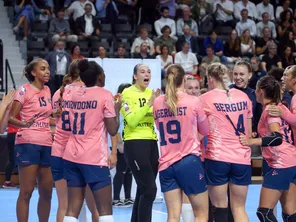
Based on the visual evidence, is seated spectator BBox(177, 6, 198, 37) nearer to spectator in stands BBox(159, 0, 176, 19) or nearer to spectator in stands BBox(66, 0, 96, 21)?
spectator in stands BBox(159, 0, 176, 19)

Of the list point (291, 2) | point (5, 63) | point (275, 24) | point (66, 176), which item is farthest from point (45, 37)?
point (66, 176)

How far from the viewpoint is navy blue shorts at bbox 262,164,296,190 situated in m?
6.59

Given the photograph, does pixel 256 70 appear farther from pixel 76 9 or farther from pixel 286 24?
pixel 76 9

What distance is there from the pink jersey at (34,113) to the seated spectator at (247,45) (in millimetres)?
11145

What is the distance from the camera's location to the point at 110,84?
10531mm

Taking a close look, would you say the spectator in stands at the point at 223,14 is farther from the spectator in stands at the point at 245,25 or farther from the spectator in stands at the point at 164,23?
the spectator in stands at the point at 164,23

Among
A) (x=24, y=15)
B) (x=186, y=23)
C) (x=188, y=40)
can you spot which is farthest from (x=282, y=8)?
(x=24, y=15)

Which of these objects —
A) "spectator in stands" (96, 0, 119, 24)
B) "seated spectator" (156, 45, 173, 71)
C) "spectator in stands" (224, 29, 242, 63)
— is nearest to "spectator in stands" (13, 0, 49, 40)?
"spectator in stands" (96, 0, 119, 24)

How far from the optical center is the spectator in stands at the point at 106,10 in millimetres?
17938

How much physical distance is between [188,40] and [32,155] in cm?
1076

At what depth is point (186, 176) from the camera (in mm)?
6137

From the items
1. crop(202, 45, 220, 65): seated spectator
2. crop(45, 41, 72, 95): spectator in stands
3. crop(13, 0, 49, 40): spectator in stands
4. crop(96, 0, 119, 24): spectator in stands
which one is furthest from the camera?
crop(96, 0, 119, 24): spectator in stands

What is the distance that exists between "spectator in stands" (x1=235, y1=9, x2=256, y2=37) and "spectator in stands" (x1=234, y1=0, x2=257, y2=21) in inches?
22.0

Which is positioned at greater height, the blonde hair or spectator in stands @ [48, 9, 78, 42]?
spectator in stands @ [48, 9, 78, 42]
